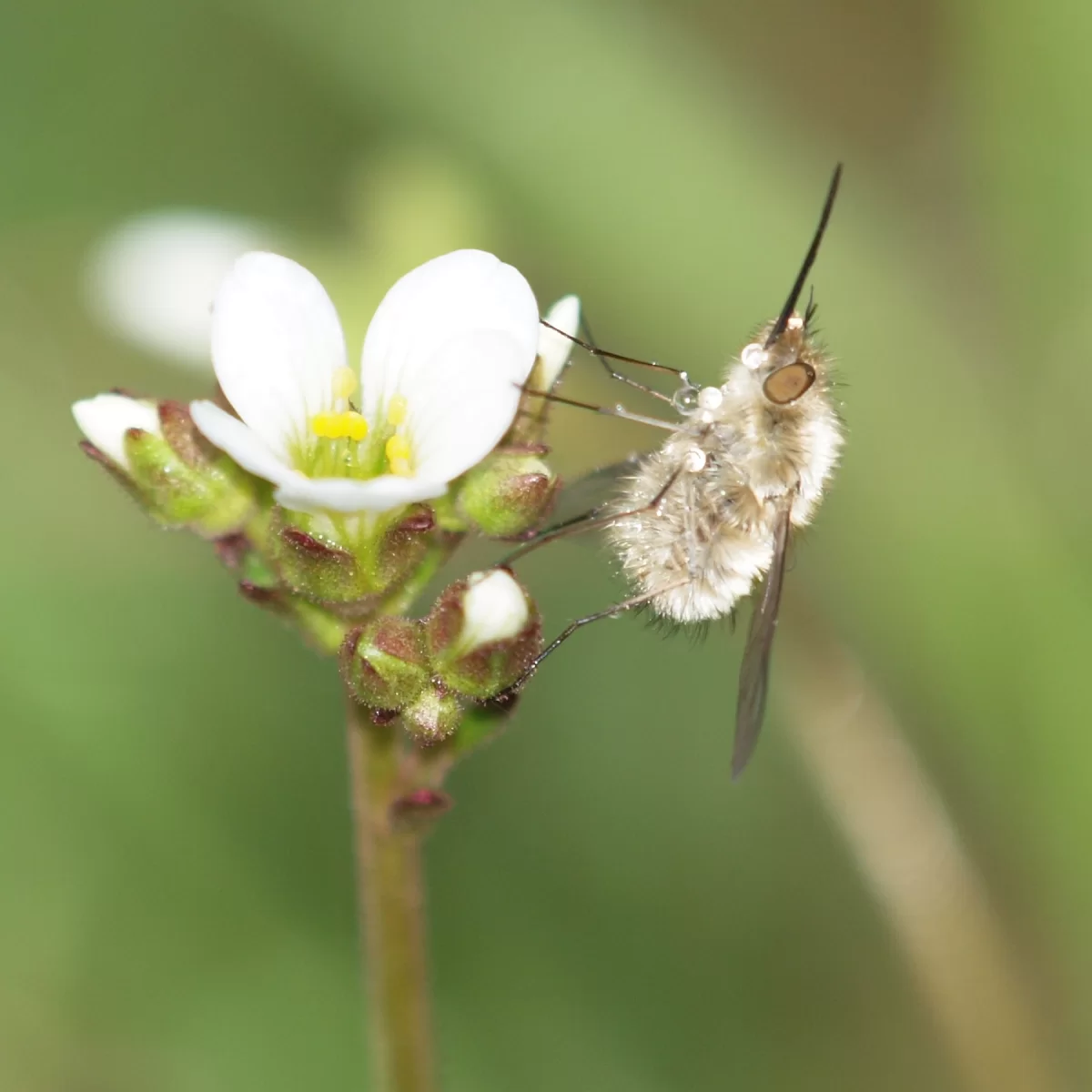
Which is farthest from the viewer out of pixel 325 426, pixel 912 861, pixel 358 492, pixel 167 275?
pixel 167 275

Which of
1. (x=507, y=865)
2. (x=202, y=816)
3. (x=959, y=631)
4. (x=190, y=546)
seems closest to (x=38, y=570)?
(x=190, y=546)

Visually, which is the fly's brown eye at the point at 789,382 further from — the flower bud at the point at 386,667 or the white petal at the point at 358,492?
the flower bud at the point at 386,667

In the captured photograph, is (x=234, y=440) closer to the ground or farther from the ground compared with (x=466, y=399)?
closer to the ground

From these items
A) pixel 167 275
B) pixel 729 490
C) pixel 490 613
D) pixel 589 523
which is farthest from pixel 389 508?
pixel 167 275

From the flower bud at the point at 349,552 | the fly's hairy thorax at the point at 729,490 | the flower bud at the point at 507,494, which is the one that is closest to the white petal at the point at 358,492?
the flower bud at the point at 349,552

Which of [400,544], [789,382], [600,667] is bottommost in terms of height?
[400,544]

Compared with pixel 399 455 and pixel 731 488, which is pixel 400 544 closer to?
pixel 399 455

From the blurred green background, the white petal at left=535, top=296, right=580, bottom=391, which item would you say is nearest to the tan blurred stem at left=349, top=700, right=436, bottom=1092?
the white petal at left=535, top=296, right=580, bottom=391

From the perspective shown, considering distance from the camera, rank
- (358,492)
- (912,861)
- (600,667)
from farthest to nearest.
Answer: (600,667), (912,861), (358,492)
